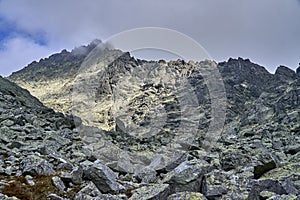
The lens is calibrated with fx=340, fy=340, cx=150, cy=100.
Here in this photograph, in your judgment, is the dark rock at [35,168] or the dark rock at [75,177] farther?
the dark rock at [35,168]

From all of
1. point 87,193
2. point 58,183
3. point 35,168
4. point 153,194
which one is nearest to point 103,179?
point 58,183

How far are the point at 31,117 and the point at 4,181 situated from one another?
25.7 m

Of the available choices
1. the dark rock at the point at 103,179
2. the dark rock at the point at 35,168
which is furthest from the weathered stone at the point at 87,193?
the dark rock at the point at 35,168

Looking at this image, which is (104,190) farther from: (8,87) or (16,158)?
(8,87)

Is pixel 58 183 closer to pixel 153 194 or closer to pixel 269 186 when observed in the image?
pixel 153 194

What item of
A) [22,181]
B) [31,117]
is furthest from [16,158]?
[31,117]

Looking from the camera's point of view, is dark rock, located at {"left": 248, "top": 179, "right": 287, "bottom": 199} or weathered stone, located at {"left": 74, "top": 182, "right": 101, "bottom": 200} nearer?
dark rock, located at {"left": 248, "top": 179, "right": 287, "bottom": 199}

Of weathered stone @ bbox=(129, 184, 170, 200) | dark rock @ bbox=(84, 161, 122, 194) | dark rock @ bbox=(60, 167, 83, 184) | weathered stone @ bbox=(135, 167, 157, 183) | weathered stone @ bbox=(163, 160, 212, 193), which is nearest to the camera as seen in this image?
weathered stone @ bbox=(129, 184, 170, 200)

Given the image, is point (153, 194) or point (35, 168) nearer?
point (153, 194)

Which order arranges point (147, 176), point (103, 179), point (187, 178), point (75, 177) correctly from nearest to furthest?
point (187, 178) < point (103, 179) < point (75, 177) < point (147, 176)

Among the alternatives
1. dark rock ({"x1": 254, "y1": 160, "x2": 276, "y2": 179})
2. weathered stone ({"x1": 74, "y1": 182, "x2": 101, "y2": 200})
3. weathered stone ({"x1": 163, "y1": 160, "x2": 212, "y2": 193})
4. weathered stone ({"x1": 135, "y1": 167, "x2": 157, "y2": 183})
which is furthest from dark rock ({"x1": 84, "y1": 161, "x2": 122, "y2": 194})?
dark rock ({"x1": 254, "y1": 160, "x2": 276, "y2": 179})

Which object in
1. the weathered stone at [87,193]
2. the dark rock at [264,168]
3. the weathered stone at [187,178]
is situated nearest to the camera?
the weathered stone at [87,193]

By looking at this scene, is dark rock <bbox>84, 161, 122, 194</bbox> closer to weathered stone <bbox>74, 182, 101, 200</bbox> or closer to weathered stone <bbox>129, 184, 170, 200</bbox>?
weathered stone <bbox>74, 182, 101, 200</bbox>

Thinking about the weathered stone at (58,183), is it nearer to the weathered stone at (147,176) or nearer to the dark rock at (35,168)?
the dark rock at (35,168)
